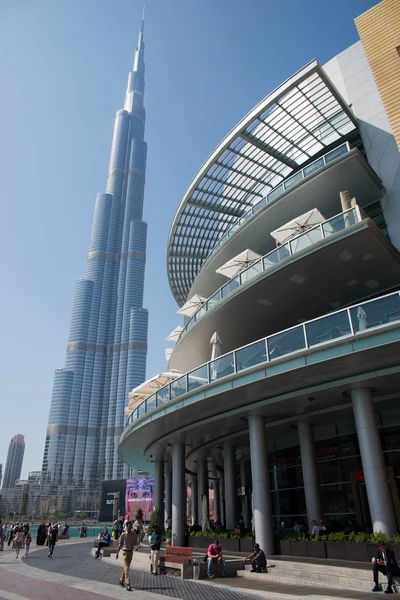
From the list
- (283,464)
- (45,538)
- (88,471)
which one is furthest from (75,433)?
(283,464)

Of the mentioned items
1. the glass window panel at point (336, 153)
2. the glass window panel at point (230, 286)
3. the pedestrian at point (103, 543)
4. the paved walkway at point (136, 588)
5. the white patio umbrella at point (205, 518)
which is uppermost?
the glass window panel at point (336, 153)

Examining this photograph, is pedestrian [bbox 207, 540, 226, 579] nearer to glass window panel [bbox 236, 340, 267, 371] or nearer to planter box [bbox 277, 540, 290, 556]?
planter box [bbox 277, 540, 290, 556]

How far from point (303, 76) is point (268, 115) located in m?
3.55

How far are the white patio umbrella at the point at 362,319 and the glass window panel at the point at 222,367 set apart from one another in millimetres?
4847

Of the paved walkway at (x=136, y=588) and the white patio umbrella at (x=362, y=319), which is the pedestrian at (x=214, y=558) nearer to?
the paved walkway at (x=136, y=588)

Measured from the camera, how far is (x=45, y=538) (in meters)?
29.2

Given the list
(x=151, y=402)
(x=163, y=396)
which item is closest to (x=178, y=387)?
(x=163, y=396)

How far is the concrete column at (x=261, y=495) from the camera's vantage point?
1397 cm

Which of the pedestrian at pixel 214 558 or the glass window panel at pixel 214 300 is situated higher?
the glass window panel at pixel 214 300

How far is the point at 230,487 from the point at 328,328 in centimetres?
1332

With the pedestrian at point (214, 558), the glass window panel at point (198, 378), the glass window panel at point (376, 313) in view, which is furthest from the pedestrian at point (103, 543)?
the glass window panel at point (376, 313)

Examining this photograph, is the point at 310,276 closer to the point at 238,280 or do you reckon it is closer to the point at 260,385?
the point at 238,280

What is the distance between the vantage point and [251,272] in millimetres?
18609

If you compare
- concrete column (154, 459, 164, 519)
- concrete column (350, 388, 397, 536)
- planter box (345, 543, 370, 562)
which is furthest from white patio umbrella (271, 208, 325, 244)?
concrete column (154, 459, 164, 519)
